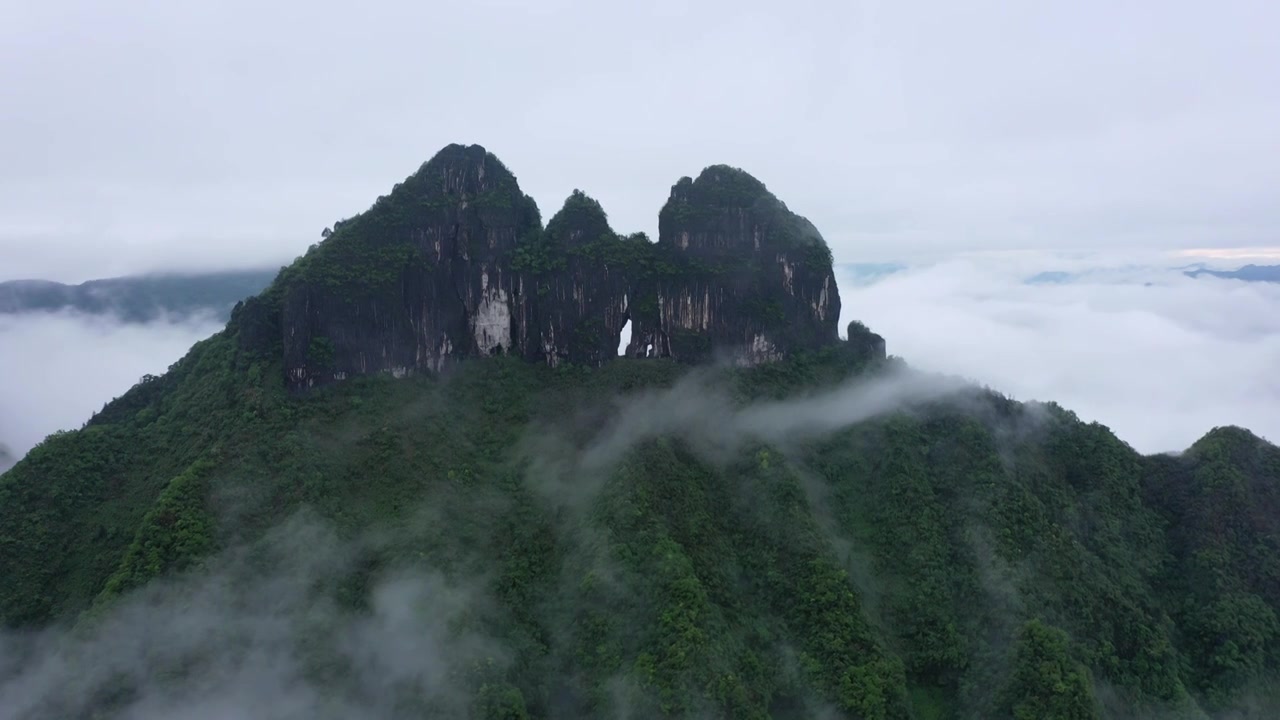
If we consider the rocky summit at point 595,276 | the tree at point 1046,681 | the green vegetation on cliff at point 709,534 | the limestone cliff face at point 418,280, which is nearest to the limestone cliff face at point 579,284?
the rocky summit at point 595,276

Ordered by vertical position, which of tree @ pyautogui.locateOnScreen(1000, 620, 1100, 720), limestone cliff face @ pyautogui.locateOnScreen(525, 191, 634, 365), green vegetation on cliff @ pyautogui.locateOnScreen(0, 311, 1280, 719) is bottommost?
tree @ pyautogui.locateOnScreen(1000, 620, 1100, 720)

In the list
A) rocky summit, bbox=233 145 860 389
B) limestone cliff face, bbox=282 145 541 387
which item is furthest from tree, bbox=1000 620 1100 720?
limestone cliff face, bbox=282 145 541 387

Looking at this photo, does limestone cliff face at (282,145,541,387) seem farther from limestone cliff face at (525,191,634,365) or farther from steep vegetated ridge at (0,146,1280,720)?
limestone cliff face at (525,191,634,365)

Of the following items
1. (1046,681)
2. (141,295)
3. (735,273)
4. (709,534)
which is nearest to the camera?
(1046,681)

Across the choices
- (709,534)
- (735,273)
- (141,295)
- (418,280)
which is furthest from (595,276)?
(141,295)

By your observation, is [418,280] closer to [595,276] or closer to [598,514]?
[595,276]

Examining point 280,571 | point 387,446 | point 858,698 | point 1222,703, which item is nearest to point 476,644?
point 280,571

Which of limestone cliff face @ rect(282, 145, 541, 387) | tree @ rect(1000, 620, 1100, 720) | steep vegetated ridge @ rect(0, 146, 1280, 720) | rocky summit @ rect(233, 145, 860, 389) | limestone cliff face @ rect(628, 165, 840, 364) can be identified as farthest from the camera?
limestone cliff face @ rect(628, 165, 840, 364)
